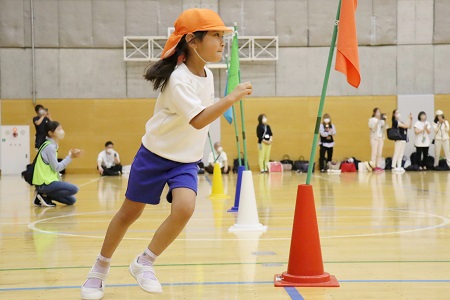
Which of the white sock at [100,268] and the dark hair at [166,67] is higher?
the dark hair at [166,67]

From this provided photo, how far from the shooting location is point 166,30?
22609 millimetres

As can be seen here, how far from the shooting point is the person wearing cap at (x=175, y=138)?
400 centimetres

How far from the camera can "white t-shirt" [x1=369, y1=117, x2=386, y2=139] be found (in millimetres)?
20730

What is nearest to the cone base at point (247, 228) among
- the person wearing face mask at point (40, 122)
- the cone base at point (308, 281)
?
the cone base at point (308, 281)

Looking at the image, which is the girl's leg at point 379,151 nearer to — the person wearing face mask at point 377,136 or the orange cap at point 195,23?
the person wearing face mask at point 377,136

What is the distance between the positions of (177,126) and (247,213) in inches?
141

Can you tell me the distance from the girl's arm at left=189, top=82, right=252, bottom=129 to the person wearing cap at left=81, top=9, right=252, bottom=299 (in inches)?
3.5

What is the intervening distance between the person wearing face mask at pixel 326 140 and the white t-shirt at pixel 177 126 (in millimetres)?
17246

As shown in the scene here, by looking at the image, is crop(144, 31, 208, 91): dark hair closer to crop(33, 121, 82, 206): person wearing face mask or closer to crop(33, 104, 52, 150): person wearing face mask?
crop(33, 121, 82, 206): person wearing face mask

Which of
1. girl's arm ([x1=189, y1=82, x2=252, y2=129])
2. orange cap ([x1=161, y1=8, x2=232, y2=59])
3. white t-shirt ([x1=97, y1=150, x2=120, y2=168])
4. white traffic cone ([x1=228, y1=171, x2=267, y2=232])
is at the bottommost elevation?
white t-shirt ([x1=97, y1=150, x2=120, y2=168])

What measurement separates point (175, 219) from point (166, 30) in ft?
62.9

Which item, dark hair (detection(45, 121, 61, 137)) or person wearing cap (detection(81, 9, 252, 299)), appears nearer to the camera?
person wearing cap (detection(81, 9, 252, 299))

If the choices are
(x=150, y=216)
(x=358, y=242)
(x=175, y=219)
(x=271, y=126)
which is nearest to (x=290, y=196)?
(x=150, y=216)

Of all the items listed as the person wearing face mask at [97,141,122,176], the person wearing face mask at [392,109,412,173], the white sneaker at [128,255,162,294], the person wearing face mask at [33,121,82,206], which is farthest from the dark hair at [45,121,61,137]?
the person wearing face mask at [392,109,412,173]
